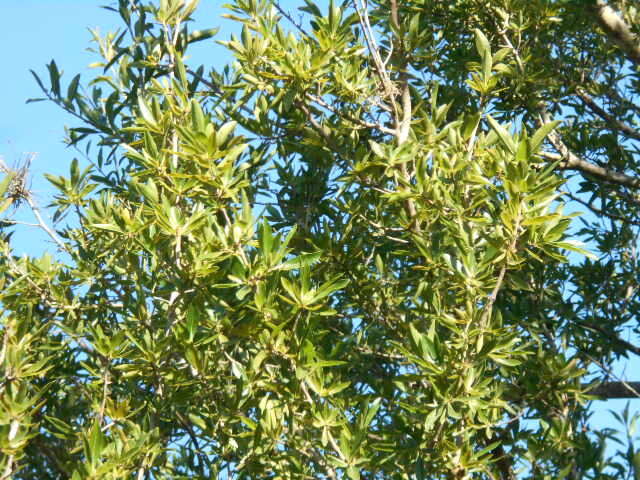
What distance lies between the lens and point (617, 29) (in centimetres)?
509

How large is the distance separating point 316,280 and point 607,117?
3.08 meters

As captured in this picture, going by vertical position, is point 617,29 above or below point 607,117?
below

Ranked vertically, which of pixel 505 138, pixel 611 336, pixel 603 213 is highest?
pixel 603 213

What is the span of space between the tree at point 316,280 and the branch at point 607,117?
0.61 meters

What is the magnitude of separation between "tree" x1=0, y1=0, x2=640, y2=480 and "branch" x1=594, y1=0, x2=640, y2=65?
1cm

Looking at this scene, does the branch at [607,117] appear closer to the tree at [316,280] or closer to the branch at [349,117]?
the tree at [316,280]

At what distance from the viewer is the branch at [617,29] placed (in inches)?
196

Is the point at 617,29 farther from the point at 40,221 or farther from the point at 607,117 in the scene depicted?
the point at 40,221

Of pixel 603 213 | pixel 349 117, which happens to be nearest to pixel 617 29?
pixel 603 213

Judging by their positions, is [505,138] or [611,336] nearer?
[505,138]

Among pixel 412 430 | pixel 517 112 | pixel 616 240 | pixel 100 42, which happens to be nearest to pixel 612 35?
pixel 517 112

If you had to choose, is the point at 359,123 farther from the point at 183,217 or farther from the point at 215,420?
the point at 215,420

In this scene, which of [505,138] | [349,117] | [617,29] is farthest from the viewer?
[617,29]

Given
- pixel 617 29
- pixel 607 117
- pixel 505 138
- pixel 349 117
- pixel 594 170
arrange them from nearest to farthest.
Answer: pixel 505 138 → pixel 349 117 → pixel 617 29 → pixel 594 170 → pixel 607 117
